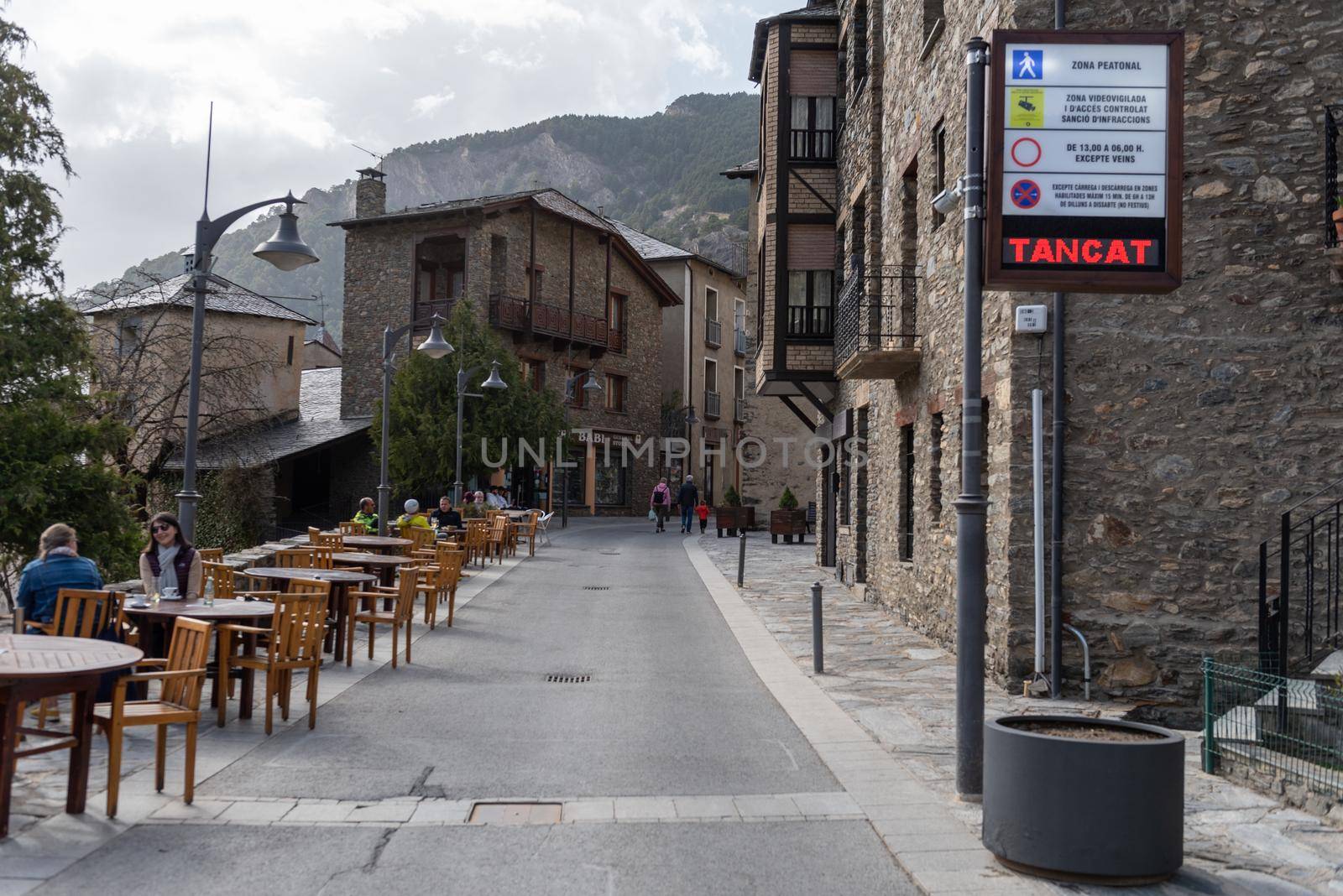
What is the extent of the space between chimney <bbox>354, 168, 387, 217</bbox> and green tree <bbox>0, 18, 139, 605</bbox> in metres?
26.7

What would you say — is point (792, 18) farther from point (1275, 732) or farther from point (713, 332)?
point (713, 332)

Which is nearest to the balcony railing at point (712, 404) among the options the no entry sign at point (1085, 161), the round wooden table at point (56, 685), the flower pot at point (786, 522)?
the flower pot at point (786, 522)

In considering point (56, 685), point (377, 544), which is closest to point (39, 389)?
point (377, 544)

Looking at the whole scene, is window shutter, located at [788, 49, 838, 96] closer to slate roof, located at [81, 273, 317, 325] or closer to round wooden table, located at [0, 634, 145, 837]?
slate roof, located at [81, 273, 317, 325]

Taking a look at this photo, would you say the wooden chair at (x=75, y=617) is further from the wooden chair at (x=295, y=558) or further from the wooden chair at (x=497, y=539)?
the wooden chair at (x=497, y=539)

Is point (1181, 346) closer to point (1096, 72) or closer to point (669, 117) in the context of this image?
point (1096, 72)

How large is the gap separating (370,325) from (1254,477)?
3525cm

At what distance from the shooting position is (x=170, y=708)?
→ 19.4 feet

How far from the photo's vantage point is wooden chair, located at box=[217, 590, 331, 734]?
24.7 ft

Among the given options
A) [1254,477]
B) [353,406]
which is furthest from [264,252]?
[353,406]

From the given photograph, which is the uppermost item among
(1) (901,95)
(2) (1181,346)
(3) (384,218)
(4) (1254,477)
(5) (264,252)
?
(3) (384,218)

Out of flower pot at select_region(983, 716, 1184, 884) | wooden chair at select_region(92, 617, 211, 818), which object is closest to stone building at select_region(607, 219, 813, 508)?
wooden chair at select_region(92, 617, 211, 818)

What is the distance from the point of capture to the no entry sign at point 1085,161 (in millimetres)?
6121

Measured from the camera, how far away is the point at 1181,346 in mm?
9727
